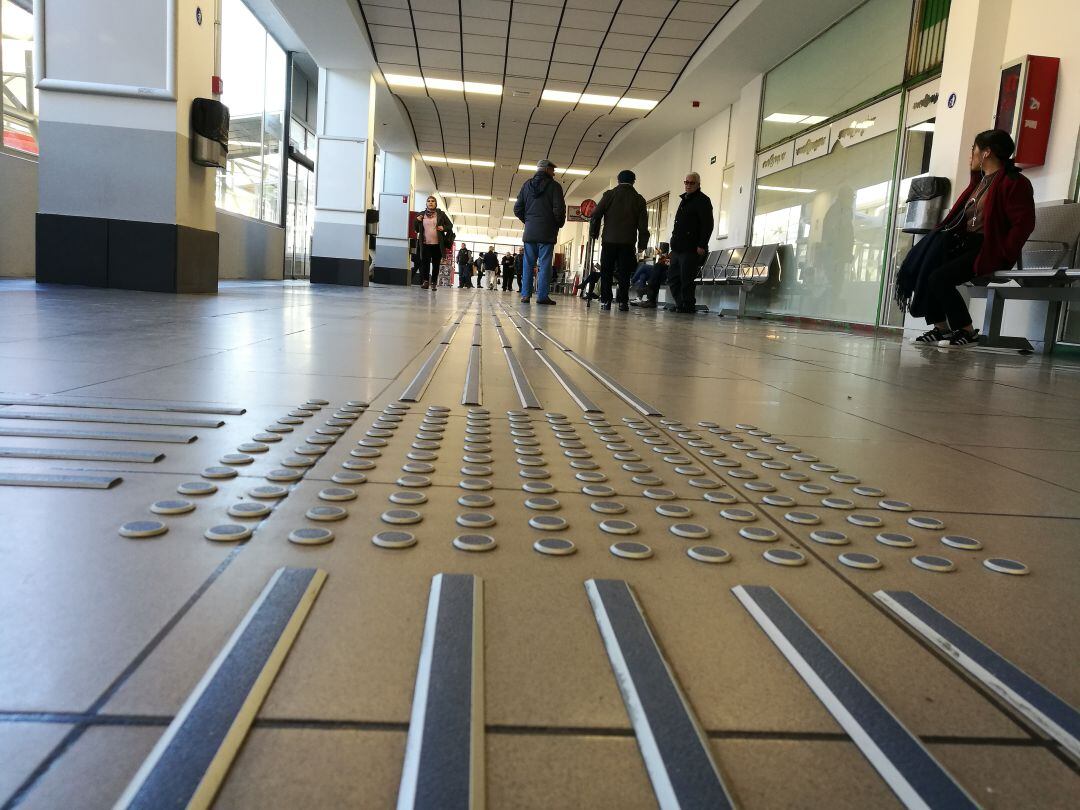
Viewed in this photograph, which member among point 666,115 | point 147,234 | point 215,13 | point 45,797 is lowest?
point 45,797

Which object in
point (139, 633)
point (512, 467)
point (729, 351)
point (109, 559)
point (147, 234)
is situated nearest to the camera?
point (139, 633)

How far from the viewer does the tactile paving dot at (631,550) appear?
110 centimetres

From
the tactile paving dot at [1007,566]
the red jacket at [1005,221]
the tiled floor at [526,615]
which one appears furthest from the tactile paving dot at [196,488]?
the red jacket at [1005,221]

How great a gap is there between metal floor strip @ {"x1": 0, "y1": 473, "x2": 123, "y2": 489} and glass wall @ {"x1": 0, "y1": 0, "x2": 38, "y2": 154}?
10.3m

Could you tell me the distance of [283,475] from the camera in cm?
141

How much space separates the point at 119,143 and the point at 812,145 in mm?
9831

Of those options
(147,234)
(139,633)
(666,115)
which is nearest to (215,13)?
(147,234)

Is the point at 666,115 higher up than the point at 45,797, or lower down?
higher up

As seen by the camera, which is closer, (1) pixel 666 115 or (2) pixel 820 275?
(2) pixel 820 275

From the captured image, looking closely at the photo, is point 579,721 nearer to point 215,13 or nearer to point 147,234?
point 147,234

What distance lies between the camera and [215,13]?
7.90m

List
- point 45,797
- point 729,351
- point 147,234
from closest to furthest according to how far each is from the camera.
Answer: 1. point 45,797
2. point 729,351
3. point 147,234

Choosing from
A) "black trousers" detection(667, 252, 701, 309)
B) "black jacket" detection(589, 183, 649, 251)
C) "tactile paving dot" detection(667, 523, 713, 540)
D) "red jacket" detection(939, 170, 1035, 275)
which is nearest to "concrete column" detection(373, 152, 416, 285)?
"black trousers" detection(667, 252, 701, 309)

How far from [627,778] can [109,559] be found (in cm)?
72
